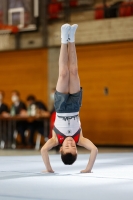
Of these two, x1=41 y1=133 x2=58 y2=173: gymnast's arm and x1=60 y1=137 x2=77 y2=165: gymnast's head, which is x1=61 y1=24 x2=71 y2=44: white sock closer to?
x1=41 y1=133 x2=58 y2=173: gymnast's arm

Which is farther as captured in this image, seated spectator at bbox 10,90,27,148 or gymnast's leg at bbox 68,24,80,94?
seated spectator at bbox 10,90,27,148

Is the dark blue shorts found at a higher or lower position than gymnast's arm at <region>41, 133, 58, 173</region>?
higher

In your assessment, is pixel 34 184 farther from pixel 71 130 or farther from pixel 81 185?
pixel 71 130

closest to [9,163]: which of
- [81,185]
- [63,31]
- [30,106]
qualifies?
[63,31]

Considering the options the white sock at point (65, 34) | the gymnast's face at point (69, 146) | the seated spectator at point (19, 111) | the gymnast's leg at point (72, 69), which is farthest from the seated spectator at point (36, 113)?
the gymnast's face at point (69, 146)

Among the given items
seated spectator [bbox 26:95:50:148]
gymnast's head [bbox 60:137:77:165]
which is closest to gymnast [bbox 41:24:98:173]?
gymnast's head [bbox 60:137:77:165]

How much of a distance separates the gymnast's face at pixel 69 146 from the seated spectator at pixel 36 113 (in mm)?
8594

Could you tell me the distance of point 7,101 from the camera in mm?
20891

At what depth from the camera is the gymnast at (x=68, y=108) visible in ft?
28.4

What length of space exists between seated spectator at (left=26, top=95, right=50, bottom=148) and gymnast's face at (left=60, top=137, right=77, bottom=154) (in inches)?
338

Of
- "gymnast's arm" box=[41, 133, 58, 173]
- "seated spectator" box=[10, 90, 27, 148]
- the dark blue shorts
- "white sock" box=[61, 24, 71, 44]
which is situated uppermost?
"white sock" box=[61, 24, 71, 44]

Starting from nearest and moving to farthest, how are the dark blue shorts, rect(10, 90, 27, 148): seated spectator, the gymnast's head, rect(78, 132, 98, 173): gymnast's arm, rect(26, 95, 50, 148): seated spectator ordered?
the gymnast's head < rect(78, 132, 98, 173): gymnast's arm < the dark blue shorts < rect(26, 95, 50, 148): seated spectator < rect(10, 90, 27, 148): seated spectator

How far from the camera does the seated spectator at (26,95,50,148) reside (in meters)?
17.2

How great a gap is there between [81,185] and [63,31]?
121 inches
